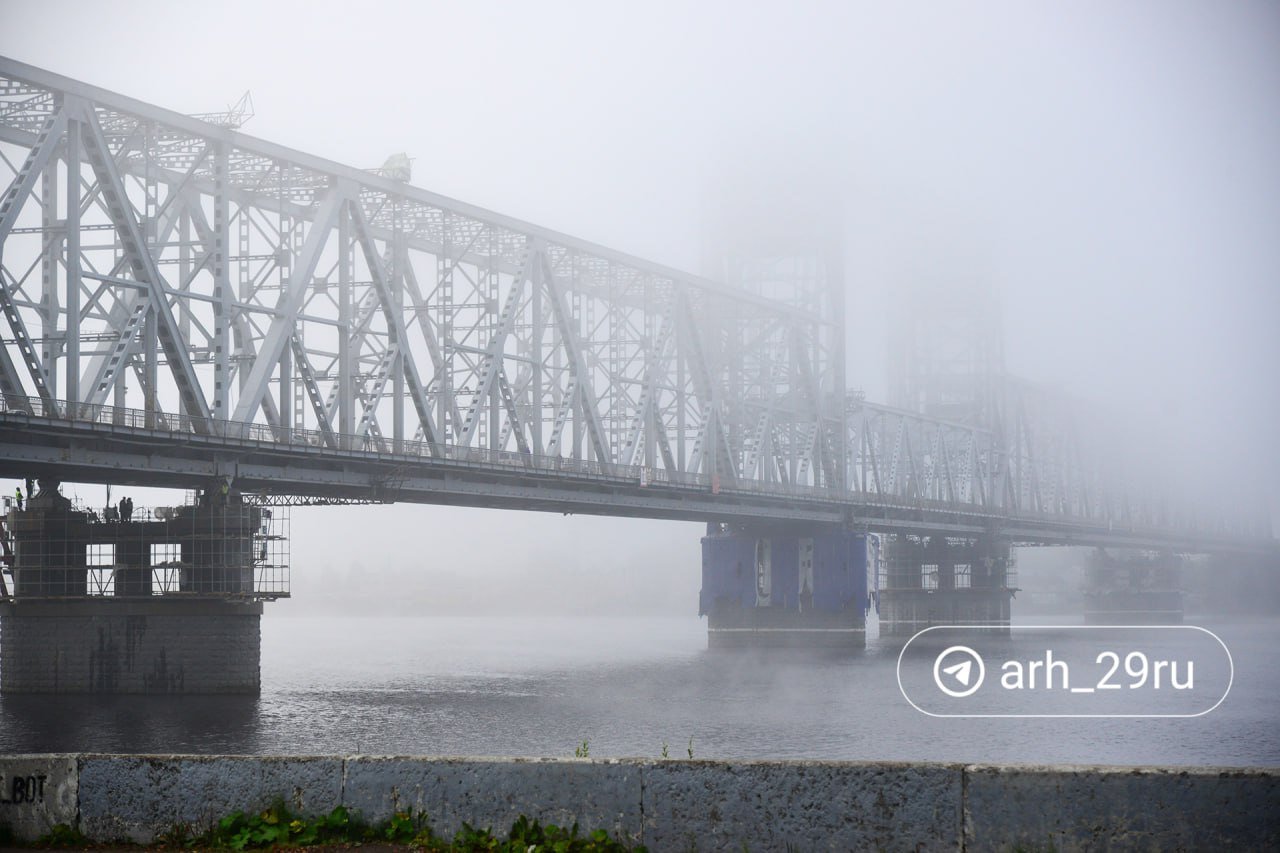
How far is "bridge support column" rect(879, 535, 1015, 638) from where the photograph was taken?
548 feet

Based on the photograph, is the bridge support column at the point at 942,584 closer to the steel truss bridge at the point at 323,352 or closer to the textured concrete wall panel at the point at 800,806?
the steel truss bridge at the point at 323,352

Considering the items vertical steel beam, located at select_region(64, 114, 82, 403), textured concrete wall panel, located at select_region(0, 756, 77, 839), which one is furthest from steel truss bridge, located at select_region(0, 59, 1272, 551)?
textured concrete wall panel, located at select_region(0, 756, 77, 839)

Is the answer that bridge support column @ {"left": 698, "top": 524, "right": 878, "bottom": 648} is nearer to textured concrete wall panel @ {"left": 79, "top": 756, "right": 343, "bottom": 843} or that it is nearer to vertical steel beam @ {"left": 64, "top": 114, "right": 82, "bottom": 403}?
vertical steel beam @ {"left": 64, "top": 114, "right": 82, "bottom": 403}

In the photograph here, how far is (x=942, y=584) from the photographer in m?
Answer: 171

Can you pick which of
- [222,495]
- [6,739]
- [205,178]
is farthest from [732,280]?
[6,739]

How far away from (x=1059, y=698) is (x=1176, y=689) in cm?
1058

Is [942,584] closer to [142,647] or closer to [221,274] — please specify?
[221,274]

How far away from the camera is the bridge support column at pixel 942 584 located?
6575 inches

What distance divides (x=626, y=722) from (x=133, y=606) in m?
22.3

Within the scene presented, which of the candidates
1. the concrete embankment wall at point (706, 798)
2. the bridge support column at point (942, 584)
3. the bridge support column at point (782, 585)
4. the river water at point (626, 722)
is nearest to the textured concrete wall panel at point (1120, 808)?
the concrete embankment wall at point (706, 798)

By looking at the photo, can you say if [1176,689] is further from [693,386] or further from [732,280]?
[732,280]

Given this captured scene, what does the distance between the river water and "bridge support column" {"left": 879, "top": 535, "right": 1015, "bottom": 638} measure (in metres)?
68.6
